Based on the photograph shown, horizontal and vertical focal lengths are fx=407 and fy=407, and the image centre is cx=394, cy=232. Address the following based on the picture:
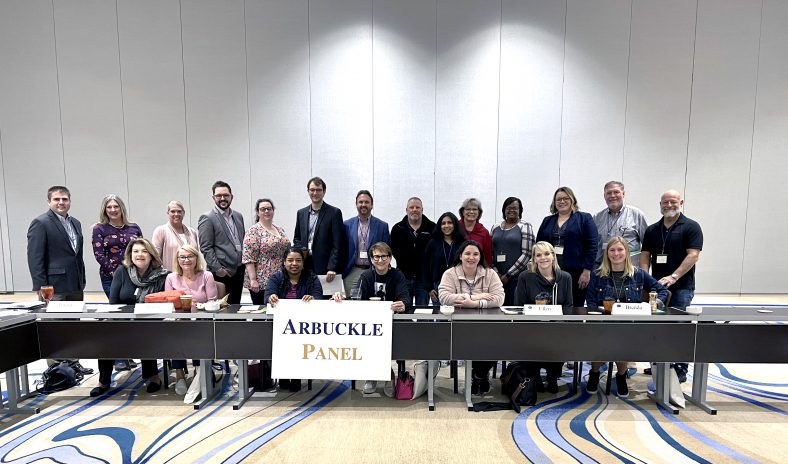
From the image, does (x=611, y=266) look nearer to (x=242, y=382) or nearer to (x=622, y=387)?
(x=622, y=387)

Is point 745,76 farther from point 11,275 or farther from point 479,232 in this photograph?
point 11,275

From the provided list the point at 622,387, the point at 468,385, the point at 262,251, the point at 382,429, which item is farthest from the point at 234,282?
the point at 622,387

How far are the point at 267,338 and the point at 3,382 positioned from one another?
2.47m

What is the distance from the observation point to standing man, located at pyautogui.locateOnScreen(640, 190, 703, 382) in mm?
3291

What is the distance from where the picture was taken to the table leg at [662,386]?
2.85 meters

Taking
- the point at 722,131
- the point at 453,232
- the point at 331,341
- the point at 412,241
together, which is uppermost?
the point at 722,131

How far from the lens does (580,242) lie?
3432 millimetres

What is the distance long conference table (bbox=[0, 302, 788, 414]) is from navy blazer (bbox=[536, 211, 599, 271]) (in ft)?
2.45

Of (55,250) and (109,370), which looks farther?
(55,250)

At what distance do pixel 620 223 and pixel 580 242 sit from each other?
0.60 m

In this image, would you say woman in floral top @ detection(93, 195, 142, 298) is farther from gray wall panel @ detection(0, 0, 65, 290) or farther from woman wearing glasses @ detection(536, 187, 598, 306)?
gray wall panel @ detection(0, 0, 65, 290)

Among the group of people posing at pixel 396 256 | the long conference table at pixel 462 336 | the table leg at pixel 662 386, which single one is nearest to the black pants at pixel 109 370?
the group of people posing at pixel 396 256

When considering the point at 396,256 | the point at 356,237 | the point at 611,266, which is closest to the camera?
the point at 611,266

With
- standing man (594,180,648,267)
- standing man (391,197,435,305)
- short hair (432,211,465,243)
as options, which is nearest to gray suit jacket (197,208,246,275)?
standing man (391,197,435,305)
